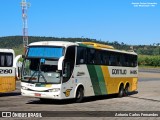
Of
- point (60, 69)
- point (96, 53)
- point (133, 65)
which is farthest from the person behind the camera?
point (133, 65)

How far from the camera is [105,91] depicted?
23266mm

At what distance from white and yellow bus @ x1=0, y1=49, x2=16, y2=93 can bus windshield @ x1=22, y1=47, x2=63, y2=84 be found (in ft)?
13.9

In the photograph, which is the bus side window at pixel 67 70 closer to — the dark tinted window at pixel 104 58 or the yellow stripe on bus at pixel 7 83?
the dark tinted window at pixel 104 58

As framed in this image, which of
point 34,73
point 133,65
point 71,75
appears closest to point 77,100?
point 71,75

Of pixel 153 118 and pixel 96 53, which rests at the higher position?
pixel 96 53

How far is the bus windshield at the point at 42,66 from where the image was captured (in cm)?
1830

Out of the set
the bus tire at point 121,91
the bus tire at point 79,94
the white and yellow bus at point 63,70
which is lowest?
the bus tire at point 121,91

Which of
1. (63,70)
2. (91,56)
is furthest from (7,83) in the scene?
(63,70)

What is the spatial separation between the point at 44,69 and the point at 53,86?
0.89 metres

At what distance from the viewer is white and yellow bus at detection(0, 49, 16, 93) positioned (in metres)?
22.9

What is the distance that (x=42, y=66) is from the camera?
60.6 feet

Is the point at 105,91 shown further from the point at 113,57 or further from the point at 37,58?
the point at 37,58

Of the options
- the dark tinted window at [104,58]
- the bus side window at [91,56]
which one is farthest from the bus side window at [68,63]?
the bus side window at [91,56]

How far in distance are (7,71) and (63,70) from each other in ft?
19.2
